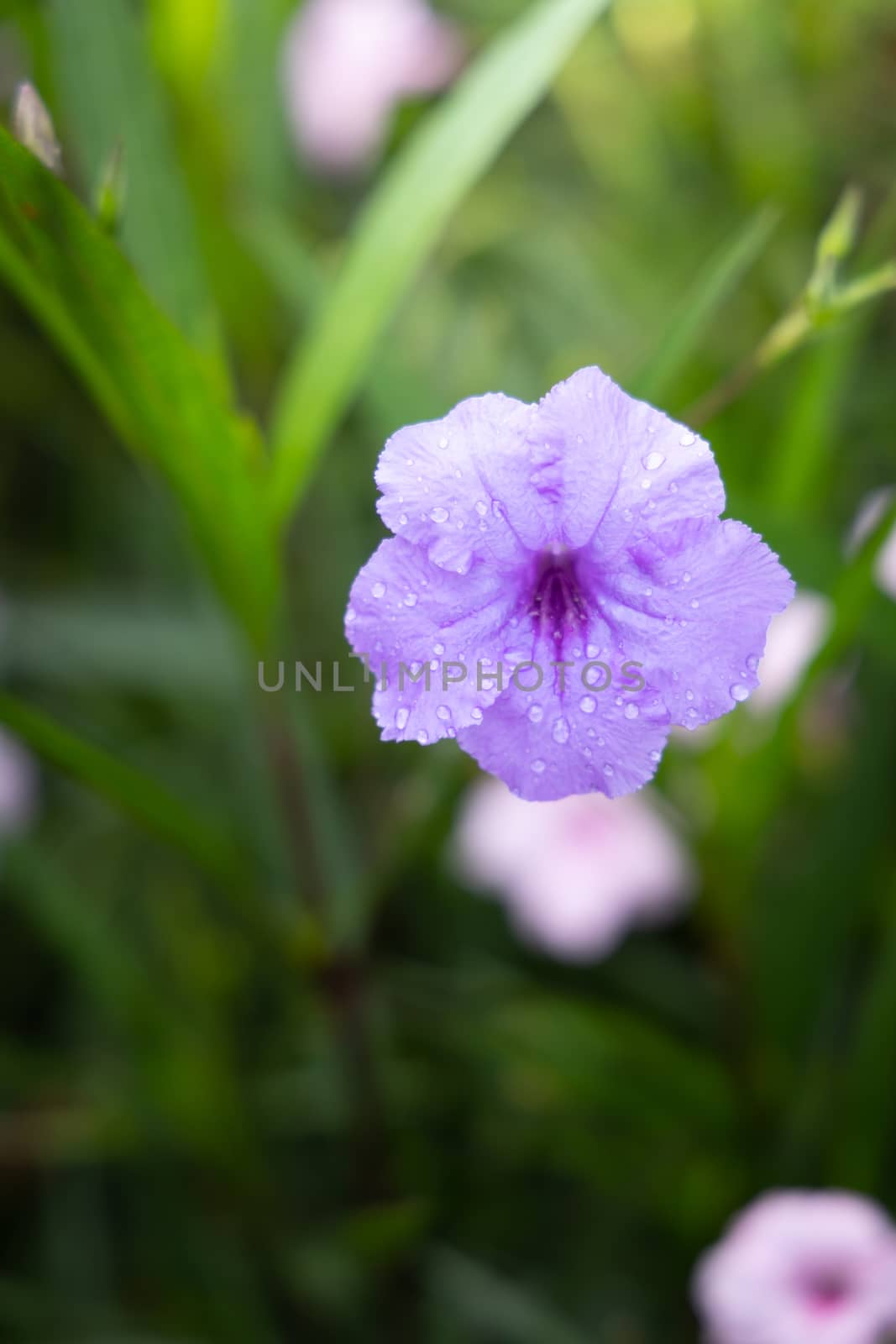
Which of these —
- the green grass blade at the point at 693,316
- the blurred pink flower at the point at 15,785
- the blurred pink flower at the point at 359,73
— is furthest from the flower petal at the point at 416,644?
the blurred pink flower at the point at 359,73

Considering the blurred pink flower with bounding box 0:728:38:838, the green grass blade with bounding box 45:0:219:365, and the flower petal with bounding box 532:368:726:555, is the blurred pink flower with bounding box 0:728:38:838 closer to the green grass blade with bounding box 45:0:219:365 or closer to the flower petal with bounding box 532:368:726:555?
the green grass blade with bounding box 45:0:219:365

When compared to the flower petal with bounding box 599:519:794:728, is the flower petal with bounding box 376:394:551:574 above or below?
above

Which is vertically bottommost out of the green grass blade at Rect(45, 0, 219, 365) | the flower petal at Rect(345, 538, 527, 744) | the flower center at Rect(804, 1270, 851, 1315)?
the flower center at Rect(804, 1270, 851, 1315)

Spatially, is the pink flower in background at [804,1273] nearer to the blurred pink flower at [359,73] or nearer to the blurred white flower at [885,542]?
the blurred white flower at [885,542]

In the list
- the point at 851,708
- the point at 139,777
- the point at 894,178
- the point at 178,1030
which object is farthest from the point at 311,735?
the point at 894,178

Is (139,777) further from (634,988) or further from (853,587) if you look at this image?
(634,988)

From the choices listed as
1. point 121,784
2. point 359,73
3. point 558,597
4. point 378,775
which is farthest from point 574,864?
point 359,73

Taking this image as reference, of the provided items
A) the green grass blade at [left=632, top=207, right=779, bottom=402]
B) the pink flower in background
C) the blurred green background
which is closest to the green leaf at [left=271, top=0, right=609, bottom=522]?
the blurred green background
